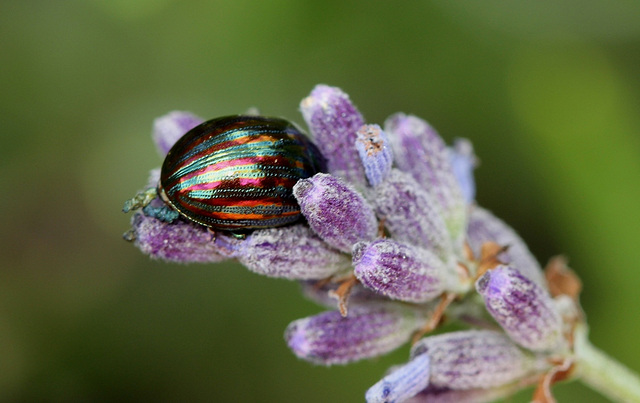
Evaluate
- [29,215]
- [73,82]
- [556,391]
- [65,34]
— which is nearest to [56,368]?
[29,215]

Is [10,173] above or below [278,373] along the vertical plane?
above

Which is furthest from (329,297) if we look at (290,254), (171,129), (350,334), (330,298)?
(171,129)

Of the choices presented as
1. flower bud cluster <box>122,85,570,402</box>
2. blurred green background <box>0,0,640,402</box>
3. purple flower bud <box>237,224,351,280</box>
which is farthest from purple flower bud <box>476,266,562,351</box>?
blurred green background <box>0,0,640,402</box>

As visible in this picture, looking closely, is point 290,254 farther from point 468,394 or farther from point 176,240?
point 468,394

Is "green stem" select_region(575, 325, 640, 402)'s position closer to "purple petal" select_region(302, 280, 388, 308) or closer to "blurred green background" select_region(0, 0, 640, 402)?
"purple petal" select_region(302, 280, 388, 308)

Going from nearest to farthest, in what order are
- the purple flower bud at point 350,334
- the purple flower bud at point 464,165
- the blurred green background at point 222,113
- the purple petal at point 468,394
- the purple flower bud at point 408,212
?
the purple flower bud at point 408,212, the purple flower bud at point 350,334, the purple petal at point 468,394, the purple flower bud at point 464,165, the blurred green background at point 222,113

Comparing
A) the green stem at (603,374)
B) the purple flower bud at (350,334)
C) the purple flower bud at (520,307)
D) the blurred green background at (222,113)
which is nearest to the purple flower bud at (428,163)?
the purple flower bud at (520,307)

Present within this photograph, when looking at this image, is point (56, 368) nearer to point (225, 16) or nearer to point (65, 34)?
point (65, 34)

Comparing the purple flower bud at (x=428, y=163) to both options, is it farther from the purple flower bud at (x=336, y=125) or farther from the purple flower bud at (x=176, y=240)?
the purple flower bud at (x=176, y=240)
